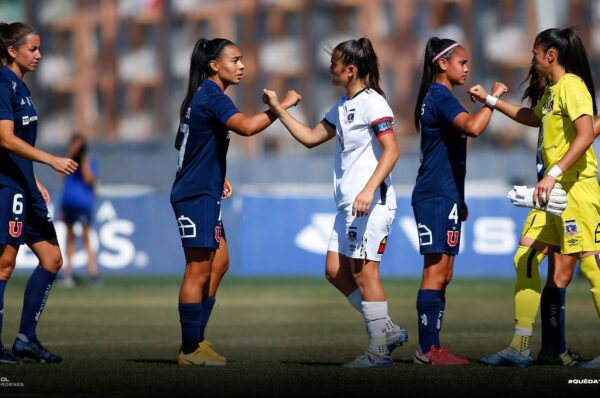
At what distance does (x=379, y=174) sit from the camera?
28.0 ft

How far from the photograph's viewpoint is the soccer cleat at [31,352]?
916 cm

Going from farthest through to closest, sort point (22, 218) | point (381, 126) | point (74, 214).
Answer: point (74, 214) < point (22, 218) < point (381, 126)

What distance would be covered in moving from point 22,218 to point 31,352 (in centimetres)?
96

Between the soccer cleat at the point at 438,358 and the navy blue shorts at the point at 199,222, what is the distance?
161cm

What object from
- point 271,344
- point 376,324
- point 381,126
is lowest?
point 271,344

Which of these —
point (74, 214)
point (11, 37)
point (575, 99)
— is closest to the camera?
point (575, 99)

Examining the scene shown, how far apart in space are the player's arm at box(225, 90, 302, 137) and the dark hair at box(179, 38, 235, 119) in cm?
46

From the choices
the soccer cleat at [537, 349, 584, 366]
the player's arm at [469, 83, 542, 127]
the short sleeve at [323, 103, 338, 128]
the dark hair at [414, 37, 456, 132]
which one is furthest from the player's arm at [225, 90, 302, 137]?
the soccer cleat at [537, 349, 584, 366]

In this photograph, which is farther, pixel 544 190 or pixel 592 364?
pixel 592 364

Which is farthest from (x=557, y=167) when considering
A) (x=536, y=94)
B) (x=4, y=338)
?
(x=4, y=338)

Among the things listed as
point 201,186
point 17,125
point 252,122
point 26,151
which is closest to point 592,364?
point 252,122

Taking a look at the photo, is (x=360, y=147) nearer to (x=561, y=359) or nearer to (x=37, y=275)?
(x=561, y=359)

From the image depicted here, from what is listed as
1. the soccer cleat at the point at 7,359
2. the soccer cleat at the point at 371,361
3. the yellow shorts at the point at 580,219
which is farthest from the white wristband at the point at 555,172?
the soccer cleat at the point at 7,359

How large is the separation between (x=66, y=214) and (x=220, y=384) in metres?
11.8
